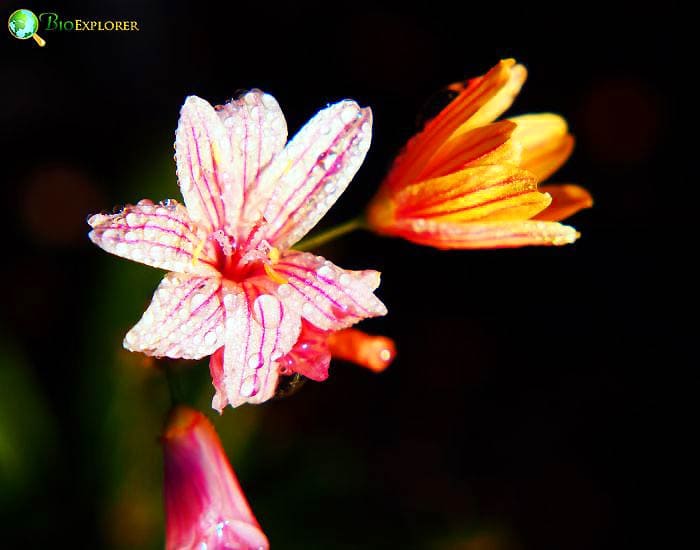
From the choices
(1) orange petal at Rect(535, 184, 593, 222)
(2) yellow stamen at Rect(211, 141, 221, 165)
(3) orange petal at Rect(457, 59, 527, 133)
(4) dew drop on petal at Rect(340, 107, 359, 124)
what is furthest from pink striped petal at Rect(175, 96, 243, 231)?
(1) orange petal at Rect(535, 184, 593, 222)

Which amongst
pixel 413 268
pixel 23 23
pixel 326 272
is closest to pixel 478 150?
pixel 326 272

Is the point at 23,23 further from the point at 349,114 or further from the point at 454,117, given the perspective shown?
the point at 454,117

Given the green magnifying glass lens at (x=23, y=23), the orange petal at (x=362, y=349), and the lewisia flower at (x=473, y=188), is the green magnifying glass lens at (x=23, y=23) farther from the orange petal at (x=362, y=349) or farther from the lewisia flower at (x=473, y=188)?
the orange petal at (x=362, y=349)

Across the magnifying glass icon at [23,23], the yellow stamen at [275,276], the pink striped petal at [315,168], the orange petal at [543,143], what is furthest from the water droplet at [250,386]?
the magnifying glass icon at [23,23]

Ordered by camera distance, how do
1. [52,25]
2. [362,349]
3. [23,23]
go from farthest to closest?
[52,25], [23,23], [362,349]

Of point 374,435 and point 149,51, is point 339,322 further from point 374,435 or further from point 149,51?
point 149,51

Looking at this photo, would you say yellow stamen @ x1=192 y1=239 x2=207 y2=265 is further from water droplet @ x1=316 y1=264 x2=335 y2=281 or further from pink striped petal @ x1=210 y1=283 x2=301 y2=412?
water droplet @ x1=316 y1=264 x2=335 y2=281

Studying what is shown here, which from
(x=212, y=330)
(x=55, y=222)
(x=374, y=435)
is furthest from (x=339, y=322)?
(x=55, y=222)
